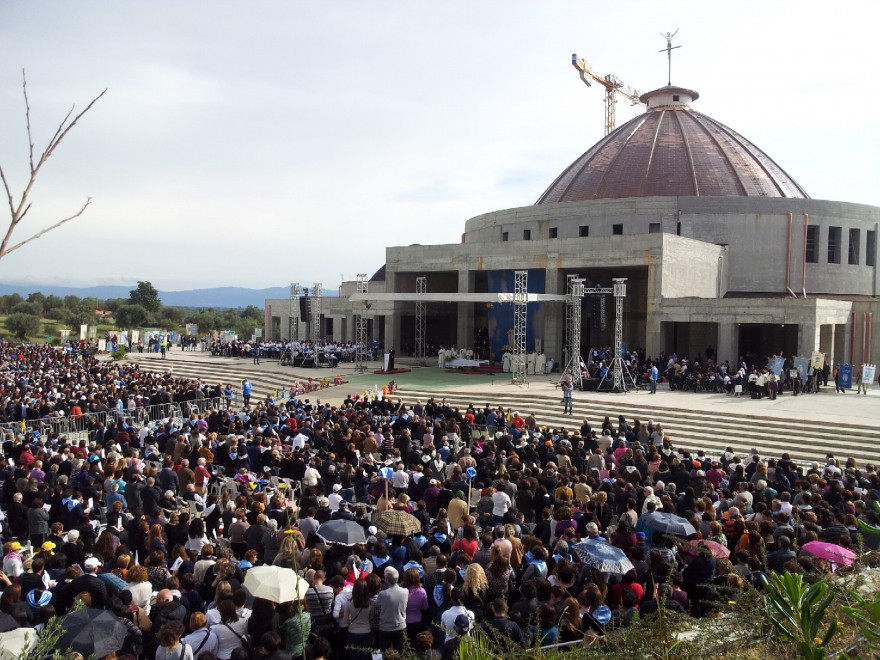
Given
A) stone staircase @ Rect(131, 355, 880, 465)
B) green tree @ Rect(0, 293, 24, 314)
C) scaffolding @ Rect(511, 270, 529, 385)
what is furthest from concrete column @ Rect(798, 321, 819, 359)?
green tree @ Rect(0, 293, 24, 314)

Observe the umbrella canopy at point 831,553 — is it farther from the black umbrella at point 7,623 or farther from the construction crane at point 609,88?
the construction crane at point 609,88

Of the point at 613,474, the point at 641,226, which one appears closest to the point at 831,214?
Answer: the point at 641,226

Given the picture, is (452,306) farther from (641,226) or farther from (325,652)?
(325,652)

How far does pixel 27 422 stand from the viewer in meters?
22.2

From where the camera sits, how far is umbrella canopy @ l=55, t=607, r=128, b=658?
6.43m

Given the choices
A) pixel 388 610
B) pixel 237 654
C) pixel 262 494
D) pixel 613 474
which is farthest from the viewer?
pixel 613 474

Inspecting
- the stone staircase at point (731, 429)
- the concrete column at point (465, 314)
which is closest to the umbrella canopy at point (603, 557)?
the stone staircase at point (731, 429)

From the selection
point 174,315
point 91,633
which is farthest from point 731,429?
point 174,315

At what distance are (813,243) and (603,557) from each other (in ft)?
135

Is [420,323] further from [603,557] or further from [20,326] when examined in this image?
[20,326]

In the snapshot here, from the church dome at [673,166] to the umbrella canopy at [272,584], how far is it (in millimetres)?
42346

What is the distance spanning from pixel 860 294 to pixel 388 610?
44.9 m

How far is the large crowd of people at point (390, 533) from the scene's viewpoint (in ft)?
24.9

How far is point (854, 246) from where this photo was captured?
147 feet
